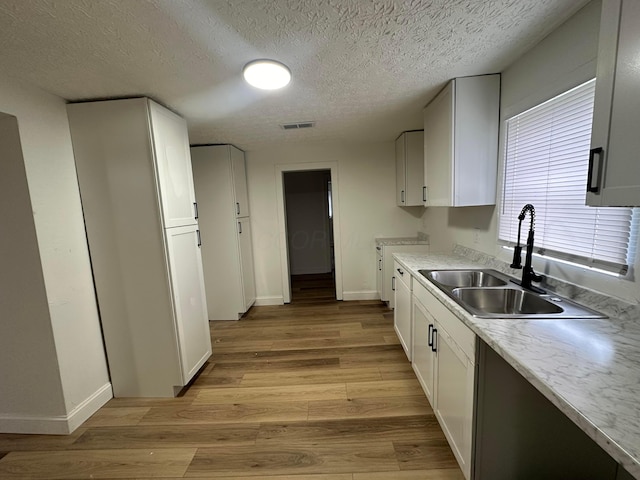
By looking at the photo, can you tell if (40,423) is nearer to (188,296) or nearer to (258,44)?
(188,296)

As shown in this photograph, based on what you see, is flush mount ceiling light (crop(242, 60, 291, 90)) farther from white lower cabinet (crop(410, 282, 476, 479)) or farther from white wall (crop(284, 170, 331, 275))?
white wall (crop(284, 170, 331, 275))

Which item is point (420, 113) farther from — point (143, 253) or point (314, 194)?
point (314, 194)

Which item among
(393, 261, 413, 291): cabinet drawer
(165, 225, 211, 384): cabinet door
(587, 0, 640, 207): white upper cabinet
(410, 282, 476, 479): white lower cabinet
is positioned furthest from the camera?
(393, 261, 413, 291): cabinet drawer

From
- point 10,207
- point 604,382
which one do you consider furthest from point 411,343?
point 10,207

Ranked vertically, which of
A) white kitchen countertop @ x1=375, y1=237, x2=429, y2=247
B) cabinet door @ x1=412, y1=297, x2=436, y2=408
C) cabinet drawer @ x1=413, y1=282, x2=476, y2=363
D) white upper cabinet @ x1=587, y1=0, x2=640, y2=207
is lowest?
cabinet door @ x1=412, y1=297, x2=436, y2=408

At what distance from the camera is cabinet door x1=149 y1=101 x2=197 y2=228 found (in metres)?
1.83

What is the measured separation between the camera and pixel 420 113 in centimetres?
248

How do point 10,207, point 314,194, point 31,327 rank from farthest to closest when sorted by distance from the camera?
1. point 314,194
2. point 31,327
3. point 10,207

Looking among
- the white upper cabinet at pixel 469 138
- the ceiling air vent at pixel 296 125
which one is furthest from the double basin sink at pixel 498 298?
the ceiling air vent at pixel 296 125

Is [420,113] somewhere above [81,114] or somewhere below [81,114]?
above

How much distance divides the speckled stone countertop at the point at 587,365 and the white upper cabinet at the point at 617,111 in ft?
1.69

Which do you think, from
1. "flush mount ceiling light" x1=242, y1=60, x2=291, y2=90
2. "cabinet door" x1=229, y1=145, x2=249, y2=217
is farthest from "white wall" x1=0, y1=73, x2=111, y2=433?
"cabinet door" x1=229, y1=145, x2=249, y2=217

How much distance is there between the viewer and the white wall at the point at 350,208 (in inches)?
142

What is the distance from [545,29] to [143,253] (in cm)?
280
